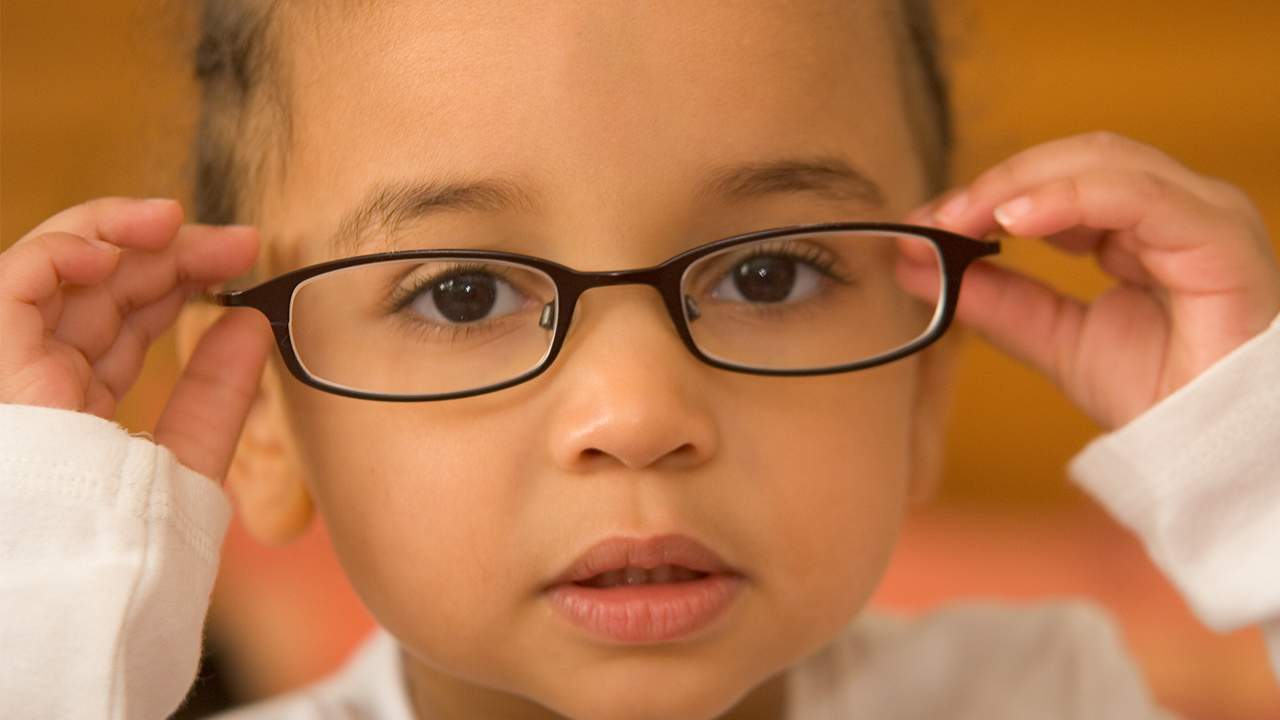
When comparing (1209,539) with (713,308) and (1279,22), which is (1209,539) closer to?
(713,308)

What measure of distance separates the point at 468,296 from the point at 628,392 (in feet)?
0.58

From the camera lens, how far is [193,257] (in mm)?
861

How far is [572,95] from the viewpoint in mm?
764

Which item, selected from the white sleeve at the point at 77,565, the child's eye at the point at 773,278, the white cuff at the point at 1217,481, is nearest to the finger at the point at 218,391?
the white sleeve at the point at 77,565

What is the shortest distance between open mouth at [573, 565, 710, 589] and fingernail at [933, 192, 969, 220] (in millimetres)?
367

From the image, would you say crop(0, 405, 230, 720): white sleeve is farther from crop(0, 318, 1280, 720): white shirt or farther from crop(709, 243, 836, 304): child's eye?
crop(709, 243, 836, 304): child's eye

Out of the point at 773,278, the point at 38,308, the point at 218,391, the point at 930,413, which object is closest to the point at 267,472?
the point at 218,391

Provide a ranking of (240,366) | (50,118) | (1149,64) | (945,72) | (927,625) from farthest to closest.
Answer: (1149,64) → (50,118) → (927,625) → (945,72) → (240,366)

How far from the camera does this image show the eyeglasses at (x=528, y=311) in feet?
2.56

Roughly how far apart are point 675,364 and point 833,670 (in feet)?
1.85

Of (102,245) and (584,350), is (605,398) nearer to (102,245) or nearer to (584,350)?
(584,350)

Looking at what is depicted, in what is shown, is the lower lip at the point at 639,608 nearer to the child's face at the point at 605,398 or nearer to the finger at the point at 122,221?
the child's face at the point at 605,398

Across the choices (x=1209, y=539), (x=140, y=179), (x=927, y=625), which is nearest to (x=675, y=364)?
(x=1209, y=539)

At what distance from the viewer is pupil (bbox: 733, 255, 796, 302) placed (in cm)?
87
